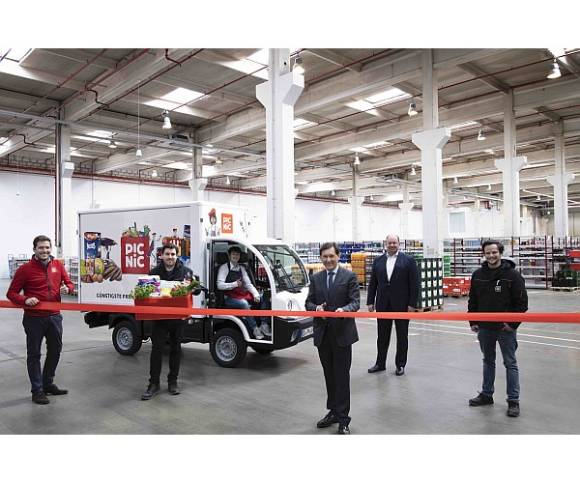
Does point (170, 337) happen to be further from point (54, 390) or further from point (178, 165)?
point (178, 165)

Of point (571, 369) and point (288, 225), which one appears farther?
point (288, 225)

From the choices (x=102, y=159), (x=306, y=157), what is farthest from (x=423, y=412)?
(x=102, y=159)

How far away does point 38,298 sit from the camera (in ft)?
16.5

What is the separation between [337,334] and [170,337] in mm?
2160

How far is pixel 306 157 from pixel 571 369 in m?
17.2

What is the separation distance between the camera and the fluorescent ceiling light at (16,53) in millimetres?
11438

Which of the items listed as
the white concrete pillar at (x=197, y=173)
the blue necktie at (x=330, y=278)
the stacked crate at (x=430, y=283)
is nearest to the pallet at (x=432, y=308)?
the stacked crate at (x=430, y=283)

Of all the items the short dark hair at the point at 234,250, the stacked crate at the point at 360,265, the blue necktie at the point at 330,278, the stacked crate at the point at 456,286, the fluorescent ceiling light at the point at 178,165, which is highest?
the fluorescent ceiling light at the point at 178,165

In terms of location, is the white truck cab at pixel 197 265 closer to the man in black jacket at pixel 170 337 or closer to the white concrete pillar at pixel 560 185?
the man in black jacket at pixel 170 337

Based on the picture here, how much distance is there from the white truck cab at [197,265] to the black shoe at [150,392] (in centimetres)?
113

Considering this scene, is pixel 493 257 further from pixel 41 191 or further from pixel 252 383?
pixel 41 191

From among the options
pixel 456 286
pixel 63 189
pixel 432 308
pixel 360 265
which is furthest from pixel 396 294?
pixel 63 189

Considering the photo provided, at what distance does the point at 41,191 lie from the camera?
2442 cm

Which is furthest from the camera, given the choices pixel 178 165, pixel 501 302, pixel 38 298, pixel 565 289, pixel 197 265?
pixel 178 165
